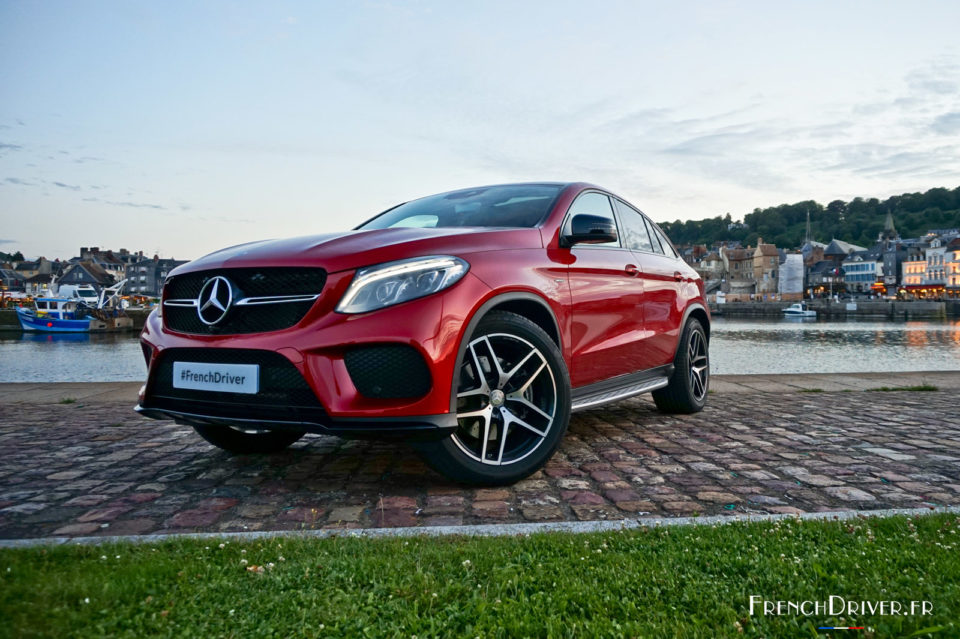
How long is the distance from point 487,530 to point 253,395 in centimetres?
122

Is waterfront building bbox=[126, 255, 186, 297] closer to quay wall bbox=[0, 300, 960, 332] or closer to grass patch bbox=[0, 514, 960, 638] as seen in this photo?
quay wall bbox=[0, 300, 960, 332]

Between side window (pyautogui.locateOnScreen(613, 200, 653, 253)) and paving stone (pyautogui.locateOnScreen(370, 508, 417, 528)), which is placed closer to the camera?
paving stone (pyautogui.locateOnScreen(370, 508, 417, 528))

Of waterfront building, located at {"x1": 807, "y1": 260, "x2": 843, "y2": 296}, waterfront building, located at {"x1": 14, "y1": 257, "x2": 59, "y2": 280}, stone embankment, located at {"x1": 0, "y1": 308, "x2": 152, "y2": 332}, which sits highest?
waterfront building, located at {"x1": 14, "y1": 257, "x2": 59, "y2": 280}

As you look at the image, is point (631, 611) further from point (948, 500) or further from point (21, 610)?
point (948, 500)

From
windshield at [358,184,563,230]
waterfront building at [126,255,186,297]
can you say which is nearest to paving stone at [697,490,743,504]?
windshield at [358,184,563,230]

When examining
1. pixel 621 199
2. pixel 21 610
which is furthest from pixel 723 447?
pixel 21 610

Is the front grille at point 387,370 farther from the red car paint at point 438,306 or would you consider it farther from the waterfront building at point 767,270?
the waterfront building at point 767,270

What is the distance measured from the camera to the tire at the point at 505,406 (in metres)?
3.13

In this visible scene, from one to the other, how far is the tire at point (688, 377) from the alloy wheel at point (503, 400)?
2.47m

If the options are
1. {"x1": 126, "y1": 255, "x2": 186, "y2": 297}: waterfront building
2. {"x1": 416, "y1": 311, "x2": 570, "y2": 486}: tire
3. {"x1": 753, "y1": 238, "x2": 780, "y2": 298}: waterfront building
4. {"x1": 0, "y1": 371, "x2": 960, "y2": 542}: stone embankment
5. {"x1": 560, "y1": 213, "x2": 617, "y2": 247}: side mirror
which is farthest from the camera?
{"x1": 753, "y1": 238, "x2": 780, "y2": 298}: waterfront building

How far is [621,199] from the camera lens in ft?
16.9

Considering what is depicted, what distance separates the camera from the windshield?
396 centimetres

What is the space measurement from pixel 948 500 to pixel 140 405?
3.97 metres

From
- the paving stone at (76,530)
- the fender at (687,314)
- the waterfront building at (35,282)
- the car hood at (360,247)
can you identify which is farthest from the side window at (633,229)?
the waterfront building at (35,282)
